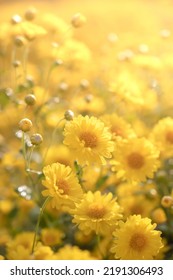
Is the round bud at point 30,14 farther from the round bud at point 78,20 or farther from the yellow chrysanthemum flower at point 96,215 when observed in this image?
the yellow chrysanthemum flower at point 96,215

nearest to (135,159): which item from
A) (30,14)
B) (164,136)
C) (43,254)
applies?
(164,136)

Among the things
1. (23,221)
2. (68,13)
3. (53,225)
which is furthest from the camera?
(68,13)

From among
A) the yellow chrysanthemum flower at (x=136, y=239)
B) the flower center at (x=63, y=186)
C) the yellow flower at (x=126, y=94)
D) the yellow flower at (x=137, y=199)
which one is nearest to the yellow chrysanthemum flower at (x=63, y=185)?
the flower center at (x=63, y=186)

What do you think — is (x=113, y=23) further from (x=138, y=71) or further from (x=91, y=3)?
(x=138, y=71)

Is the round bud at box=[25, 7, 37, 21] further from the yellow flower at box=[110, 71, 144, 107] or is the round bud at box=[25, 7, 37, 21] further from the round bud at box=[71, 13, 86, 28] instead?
the yellow flower at box=[110, 71, 144, 107]

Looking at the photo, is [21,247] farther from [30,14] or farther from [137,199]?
[30,14]

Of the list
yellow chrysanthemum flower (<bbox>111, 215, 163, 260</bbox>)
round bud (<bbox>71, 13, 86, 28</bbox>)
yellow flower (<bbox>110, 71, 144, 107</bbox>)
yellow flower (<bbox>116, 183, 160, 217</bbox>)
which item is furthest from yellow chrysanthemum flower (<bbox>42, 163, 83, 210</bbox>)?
round bud (<bbox>71, 13, 86, 28</bbox>)

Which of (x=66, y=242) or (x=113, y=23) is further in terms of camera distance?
(x=113, y=23)
